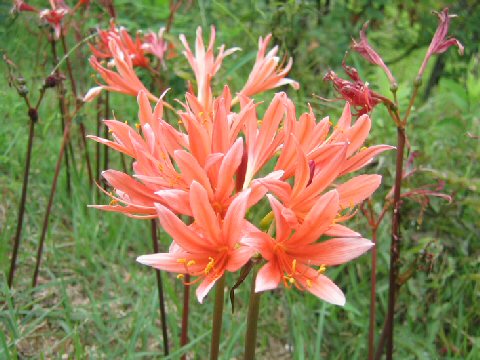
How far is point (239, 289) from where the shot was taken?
2918 mm

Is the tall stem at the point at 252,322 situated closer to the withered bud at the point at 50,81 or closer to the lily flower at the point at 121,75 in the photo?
the lily flower at the point at 121,75

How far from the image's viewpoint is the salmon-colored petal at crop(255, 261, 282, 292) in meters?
1.25

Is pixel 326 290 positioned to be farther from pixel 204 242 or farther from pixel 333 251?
pixel 204 242

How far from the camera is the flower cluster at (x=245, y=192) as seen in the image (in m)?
1.28

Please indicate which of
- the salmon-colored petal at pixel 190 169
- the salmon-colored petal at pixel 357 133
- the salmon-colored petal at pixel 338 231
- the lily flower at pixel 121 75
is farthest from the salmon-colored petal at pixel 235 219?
the lily flower at pixel 121 75

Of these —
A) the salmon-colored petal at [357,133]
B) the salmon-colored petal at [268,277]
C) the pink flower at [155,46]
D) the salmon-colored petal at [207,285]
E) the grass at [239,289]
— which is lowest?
the grass at [239,289]

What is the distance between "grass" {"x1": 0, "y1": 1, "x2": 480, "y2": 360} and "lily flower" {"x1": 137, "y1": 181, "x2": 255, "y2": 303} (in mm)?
808

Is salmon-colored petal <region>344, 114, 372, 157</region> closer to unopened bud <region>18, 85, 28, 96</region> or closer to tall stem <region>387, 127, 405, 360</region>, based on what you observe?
tall stem <region>387, 127, 405, 360</region>

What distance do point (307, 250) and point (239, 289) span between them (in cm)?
162

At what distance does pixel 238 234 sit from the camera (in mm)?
1280

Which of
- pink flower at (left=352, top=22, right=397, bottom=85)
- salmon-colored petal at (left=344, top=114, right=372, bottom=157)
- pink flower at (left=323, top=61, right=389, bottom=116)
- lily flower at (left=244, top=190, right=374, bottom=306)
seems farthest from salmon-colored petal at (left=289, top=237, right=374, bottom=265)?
pink flower at (left=352, top=22, right=397, bottom=85)

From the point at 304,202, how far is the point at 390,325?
0.79m

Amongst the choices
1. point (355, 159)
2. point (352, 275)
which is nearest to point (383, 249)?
point (352, 275)

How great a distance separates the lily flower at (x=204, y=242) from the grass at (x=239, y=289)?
0.81 meters
